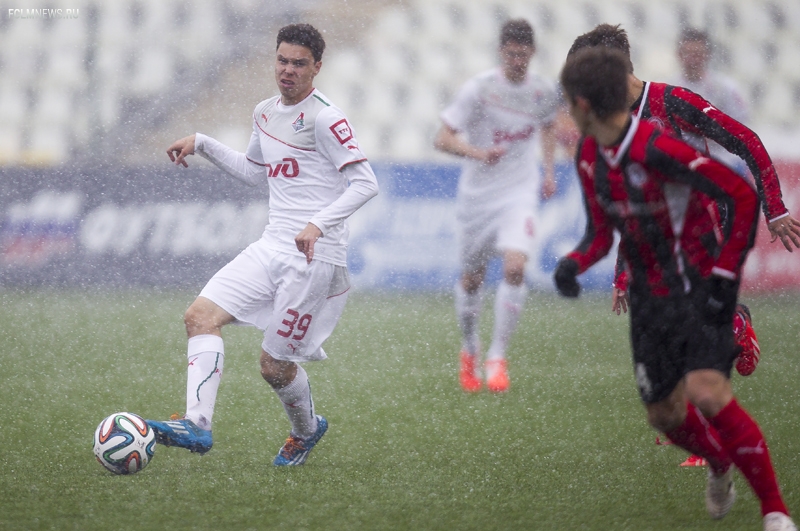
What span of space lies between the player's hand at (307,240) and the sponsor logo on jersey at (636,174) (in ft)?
3.92

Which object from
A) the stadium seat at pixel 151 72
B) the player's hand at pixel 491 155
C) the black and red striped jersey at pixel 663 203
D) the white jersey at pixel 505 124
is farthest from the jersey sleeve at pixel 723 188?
the stadium seat at pixel 151 72

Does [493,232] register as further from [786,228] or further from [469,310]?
[786,228]

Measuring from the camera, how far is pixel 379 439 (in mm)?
4445

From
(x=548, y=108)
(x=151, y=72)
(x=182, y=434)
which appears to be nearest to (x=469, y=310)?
(x=548, y=108)

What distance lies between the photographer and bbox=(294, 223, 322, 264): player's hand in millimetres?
3641

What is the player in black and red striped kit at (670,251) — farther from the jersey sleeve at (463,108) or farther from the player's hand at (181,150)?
the jersey sleeve at (463,108)

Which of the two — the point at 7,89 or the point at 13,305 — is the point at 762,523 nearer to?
the point at 13,305

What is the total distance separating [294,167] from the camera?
3998 millimetres

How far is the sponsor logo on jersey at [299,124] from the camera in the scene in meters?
3.95

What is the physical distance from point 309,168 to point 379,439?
4.00 ft

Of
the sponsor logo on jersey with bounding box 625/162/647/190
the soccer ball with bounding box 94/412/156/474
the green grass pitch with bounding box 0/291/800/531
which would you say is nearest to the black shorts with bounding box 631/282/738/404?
the sponsor logo on jersey with bounding box 625/162/647/190

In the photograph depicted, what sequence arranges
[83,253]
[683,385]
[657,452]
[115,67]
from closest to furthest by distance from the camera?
[683,385] → [657,452] → [83,253] → [115,67]

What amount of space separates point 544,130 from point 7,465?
3.61 metres

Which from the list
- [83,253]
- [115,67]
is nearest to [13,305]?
[83,253]
